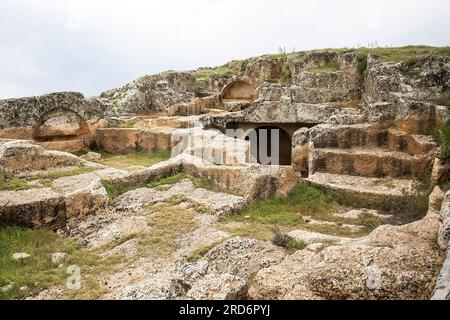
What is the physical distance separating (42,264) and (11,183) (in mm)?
2707

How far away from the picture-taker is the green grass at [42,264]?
15.8 ft

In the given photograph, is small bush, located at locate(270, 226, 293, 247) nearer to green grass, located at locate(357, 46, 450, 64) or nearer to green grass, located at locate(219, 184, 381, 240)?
green grass, located at locate(219, 184, 381, 240)

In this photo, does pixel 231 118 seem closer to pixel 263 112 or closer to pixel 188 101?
pixel 263 112

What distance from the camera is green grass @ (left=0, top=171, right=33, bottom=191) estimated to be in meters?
7.28

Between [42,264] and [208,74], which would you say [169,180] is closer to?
Answer: [42,264]

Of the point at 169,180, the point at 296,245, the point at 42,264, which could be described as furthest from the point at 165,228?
the point at 169,180

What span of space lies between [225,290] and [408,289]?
171 centimetres

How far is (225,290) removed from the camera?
407cm

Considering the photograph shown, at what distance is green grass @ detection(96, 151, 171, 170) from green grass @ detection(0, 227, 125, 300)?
12.8 ft

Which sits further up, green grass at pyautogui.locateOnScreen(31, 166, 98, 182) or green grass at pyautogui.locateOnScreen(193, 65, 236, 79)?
green grass at pyautogui.locateOnScreen(193, 65, 236, 79)

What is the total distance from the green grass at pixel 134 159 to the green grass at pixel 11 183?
261 centimetres

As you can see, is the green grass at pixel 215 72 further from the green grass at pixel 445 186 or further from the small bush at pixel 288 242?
the small bush at pixel 288 242

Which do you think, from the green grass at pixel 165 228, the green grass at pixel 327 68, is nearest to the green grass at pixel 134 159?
the green grass at pixel 165 228

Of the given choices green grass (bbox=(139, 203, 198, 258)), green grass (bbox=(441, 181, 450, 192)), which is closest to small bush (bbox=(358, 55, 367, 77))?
green grass (bbox=(441, 181, 450, 192))
